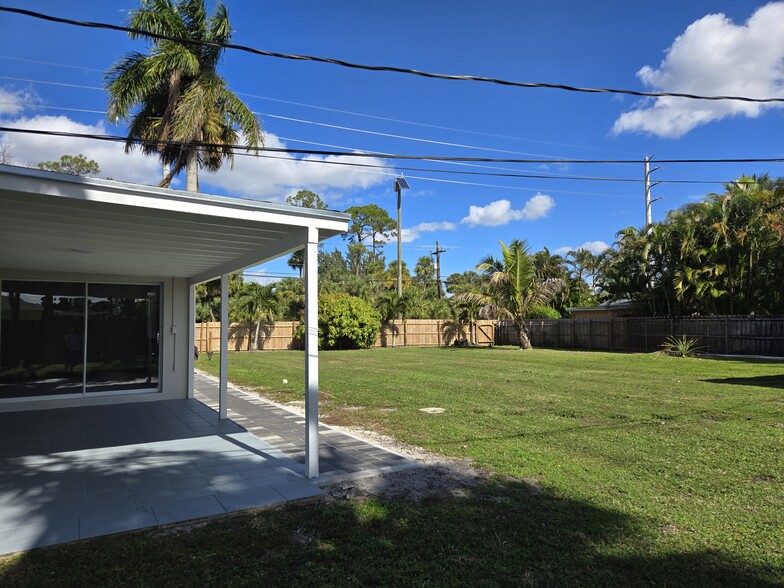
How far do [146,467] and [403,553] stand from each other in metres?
3.12

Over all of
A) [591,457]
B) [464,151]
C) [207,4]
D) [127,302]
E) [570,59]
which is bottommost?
[591,457]

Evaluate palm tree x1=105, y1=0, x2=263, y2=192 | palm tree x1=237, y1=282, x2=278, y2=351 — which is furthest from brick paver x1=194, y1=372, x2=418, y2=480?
palm tree x1=237, y1=282, x2=278, y2=351

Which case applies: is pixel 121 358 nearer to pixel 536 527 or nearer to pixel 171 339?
pixel 171 339

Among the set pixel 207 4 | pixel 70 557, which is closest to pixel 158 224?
pixel 70 557

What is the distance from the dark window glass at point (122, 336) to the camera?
29.8ft

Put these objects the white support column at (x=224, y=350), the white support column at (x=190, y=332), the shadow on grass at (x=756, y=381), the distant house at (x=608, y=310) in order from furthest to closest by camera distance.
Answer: the distant house at (x=608, y=310) → the shadow on grass at (x=756, y=381) → the white support column at (x=190, y=332) → the white support column at (x=224, y=350)

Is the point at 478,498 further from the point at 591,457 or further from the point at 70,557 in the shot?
the point at 70,557

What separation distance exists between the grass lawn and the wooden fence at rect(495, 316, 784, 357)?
45.2ft

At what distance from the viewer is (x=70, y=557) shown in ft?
10.3

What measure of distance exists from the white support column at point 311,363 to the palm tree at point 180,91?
417 inches

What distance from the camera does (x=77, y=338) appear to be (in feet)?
29.5

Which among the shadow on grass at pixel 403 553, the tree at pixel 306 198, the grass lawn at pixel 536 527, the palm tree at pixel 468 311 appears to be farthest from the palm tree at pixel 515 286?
the tree at pixel 306 198

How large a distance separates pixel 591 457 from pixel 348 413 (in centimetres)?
389

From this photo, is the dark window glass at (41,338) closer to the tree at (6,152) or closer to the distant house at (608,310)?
the tree at (6,152)
